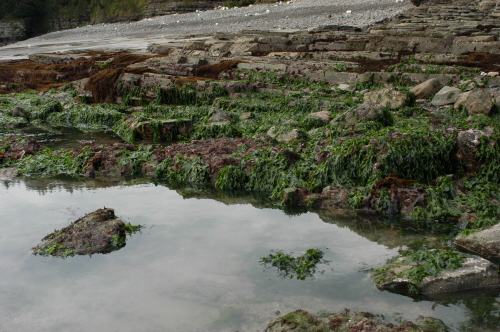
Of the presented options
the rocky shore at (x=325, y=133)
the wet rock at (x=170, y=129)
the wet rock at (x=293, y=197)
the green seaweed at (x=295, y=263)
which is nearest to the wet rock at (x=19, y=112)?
the rocky shore at (x=325, y=133)

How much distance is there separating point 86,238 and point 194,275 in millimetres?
1466

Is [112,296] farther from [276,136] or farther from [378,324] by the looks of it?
[276,136]

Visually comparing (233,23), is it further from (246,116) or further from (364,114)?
(364,114)

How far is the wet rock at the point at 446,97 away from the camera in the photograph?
30.6 ft

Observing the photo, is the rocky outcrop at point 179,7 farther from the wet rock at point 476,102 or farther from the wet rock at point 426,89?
the wet rock at point 476,102

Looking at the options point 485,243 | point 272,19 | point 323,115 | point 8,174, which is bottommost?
point 485,243

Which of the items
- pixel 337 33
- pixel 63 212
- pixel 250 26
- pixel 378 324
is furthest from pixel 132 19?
pixel 378 324

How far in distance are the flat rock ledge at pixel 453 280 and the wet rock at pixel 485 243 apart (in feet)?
1.44

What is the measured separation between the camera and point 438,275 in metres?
4.02

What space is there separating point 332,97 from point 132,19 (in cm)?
4724

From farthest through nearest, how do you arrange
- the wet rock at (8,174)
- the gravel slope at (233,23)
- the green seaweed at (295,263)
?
the gravel slope at (233,23)
the wet rock at (8,174)
the green seaweed at (295,263)

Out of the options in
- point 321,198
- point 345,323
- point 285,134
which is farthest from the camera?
point 285,134

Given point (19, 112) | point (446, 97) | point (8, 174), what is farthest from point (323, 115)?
point (19, 112)

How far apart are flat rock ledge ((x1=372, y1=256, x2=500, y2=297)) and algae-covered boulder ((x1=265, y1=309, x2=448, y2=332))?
0.44 m
